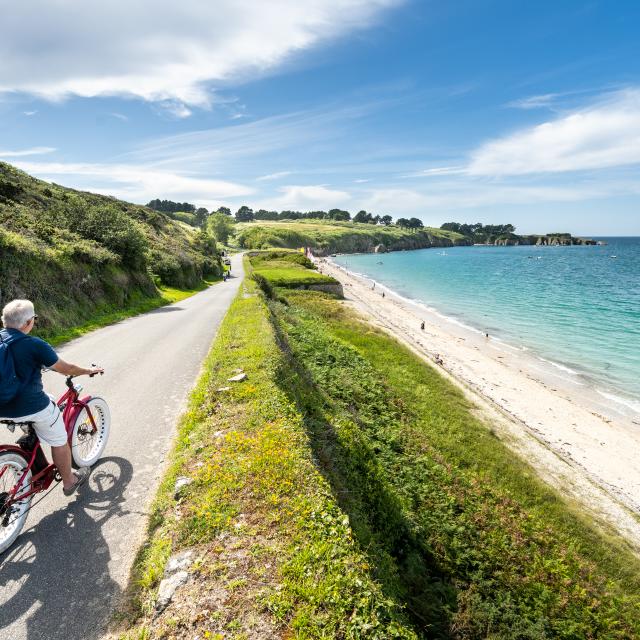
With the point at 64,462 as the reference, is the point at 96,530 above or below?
below

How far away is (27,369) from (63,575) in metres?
3.04

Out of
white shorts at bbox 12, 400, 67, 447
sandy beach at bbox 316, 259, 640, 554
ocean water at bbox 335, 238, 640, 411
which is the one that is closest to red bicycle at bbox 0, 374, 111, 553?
white shorts at bbox 12, 400, 67, 447

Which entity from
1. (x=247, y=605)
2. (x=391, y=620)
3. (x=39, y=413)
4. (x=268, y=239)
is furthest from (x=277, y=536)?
(x=268, y=239)

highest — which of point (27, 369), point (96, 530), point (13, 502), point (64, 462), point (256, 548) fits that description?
point (27, 369)

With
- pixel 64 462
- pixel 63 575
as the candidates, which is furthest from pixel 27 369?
pixel 63 575

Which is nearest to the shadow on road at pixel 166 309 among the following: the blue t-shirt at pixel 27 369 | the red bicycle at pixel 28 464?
the red bicycle at pixel 28 464

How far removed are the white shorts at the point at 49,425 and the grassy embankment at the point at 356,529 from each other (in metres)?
2.00

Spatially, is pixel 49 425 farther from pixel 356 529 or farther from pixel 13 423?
pixel 356 529

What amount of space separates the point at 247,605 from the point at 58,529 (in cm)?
392

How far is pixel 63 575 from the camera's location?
5324mm

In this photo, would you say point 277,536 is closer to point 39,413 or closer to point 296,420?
point 296,420

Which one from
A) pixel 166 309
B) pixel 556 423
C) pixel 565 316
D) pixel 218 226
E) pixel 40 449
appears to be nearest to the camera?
pixel 40 449

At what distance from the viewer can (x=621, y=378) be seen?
3033 centimetres

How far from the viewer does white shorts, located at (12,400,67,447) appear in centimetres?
601
